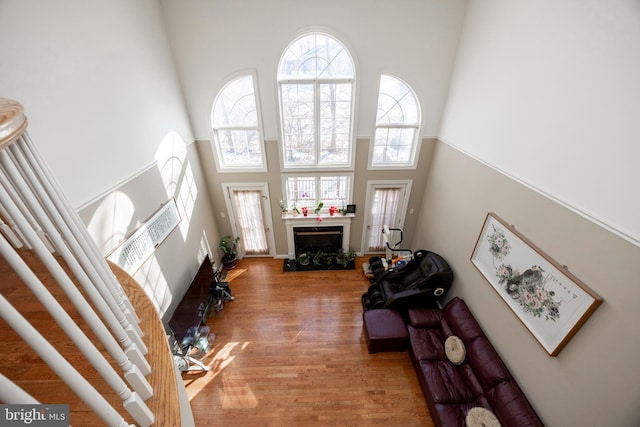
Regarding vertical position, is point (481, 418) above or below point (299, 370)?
above

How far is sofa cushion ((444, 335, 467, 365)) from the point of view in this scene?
330 cm

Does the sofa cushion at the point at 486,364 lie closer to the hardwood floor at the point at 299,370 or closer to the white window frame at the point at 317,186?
the hardwood floor at the point at 299,370

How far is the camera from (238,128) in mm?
4828

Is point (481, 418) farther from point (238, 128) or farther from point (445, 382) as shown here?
point (238, 128)

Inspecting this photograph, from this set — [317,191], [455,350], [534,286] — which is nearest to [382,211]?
[317,191]

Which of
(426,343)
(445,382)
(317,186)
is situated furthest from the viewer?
(317,186)

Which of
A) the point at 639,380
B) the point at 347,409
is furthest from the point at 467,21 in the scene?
the point at 347,409

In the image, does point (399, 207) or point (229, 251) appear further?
point (229, 251)

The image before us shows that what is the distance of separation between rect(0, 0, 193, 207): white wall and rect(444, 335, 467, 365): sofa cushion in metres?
4.67

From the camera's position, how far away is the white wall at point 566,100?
1.95 meters

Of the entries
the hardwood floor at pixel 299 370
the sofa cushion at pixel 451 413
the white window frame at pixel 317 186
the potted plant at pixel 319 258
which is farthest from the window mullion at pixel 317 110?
the sofa cushion at pixel 451 413

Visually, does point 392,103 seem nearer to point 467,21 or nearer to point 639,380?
point 467,21

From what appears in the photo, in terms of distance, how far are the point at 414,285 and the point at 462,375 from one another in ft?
4.42

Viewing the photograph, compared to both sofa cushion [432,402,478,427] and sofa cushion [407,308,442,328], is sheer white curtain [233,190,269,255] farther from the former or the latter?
sofa cushion [432,402,478,427]
